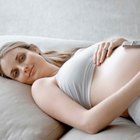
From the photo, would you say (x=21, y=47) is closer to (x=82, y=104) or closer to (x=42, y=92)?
(x=42, y=92)

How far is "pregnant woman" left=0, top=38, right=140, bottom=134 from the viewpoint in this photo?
3.51ft

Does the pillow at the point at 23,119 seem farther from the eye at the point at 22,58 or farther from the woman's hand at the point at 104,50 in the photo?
the woman's hand at the point at 104,50

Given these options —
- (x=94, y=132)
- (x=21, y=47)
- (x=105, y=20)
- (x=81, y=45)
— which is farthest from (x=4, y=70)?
(x=105, y=20)

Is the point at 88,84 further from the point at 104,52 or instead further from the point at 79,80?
the point at 104,52

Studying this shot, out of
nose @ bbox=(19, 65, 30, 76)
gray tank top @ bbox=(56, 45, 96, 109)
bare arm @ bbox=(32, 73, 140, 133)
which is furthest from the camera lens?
nose @ bbox=(19, 65, 30, 76)

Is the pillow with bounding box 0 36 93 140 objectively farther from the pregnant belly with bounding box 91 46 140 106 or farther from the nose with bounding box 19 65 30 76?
the pregnant belly with bounding box 91 46 140 106

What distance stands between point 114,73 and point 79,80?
14 centimetres

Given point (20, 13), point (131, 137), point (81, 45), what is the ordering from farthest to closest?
point (20, 13), point (81, 45), point (131, 137)

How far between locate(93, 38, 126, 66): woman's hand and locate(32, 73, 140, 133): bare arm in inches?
7.1

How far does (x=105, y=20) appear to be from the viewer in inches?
87.4

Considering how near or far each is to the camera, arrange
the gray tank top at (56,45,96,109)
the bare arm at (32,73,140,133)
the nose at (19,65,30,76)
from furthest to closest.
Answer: the nose at (19,65,30,76) → the gray tank top at (56,45,96,109) → the bare arm at (32,73,140,133)

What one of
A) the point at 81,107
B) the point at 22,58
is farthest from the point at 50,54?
the point at 81,107

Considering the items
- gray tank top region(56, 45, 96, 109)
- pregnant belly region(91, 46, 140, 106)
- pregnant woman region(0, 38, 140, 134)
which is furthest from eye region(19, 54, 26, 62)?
pregnant belly region(91, 46, 140, 106)

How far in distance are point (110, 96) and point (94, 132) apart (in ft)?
0.41
